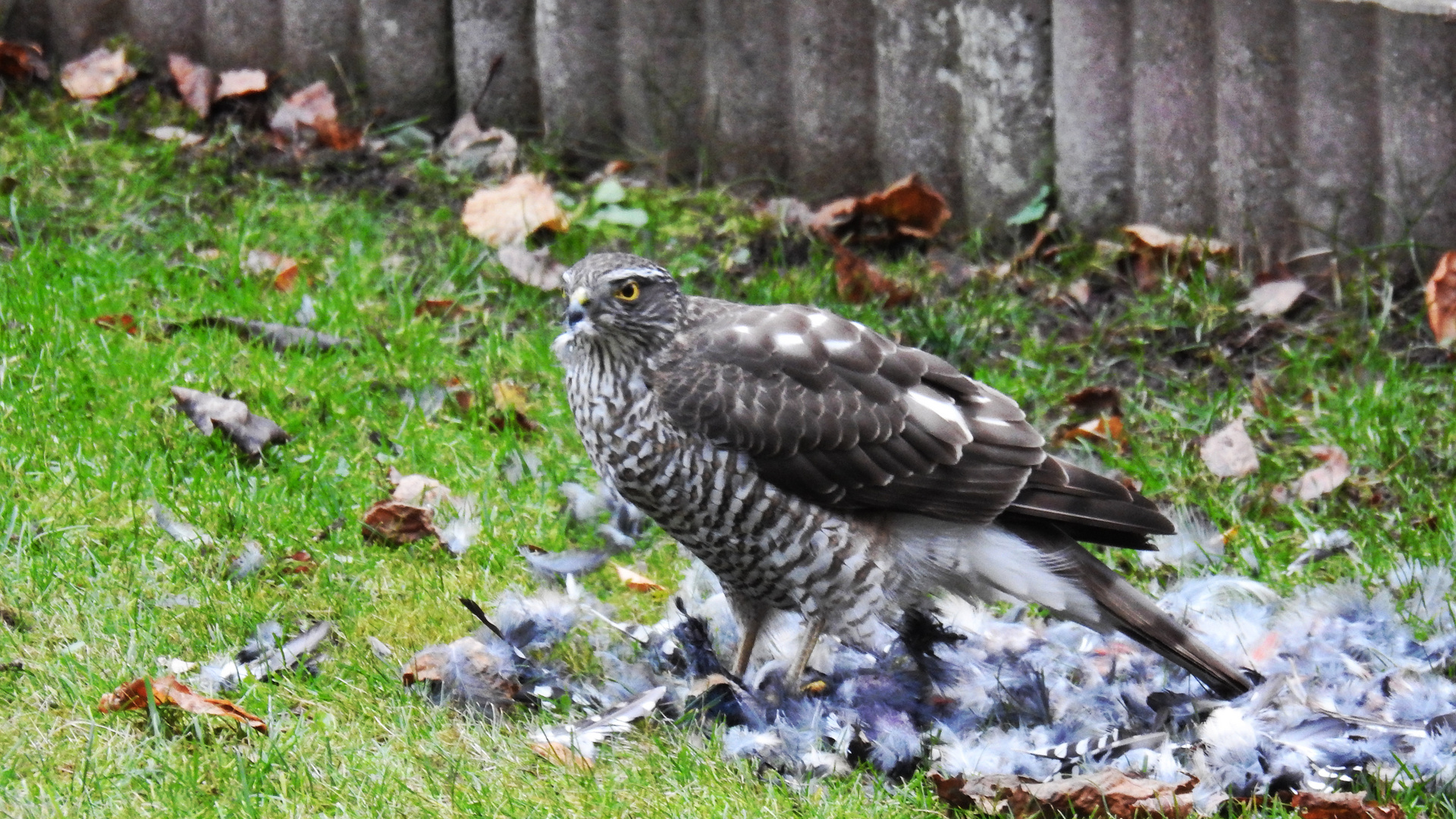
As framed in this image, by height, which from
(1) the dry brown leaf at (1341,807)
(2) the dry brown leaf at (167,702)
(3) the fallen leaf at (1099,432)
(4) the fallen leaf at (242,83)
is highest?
(4) the fallen leaf at (242,83)

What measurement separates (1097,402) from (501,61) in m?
2.59

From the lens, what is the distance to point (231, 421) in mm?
4508

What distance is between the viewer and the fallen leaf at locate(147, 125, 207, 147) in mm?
6227

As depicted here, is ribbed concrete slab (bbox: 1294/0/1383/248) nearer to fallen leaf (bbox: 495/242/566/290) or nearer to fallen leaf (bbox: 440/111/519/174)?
fallen leaf (bbox: 495/242/566/290)

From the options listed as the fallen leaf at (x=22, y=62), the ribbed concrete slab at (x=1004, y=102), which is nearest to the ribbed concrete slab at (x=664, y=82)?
the ribbed concrete slab at (x=1004, y=102)

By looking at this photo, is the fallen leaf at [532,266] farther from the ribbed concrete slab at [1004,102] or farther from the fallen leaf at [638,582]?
the fallen leaf at [638,582]

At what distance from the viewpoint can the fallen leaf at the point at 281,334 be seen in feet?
16.8

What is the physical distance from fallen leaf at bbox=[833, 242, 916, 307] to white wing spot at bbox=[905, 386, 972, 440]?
6.06 ft

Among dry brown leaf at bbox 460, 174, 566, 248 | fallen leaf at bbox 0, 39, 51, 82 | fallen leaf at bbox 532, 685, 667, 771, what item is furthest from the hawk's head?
fallen leaf at bbox 0, 39, 51, 82

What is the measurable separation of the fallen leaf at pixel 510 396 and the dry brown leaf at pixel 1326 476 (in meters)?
2.19

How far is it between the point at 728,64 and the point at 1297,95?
6.31 ft

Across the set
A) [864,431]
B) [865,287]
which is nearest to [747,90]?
[865,287]

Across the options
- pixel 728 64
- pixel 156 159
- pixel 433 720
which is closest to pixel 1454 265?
pixel 728 64

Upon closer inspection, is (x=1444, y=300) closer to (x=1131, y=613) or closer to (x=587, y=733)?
(x=1131, y=613)
